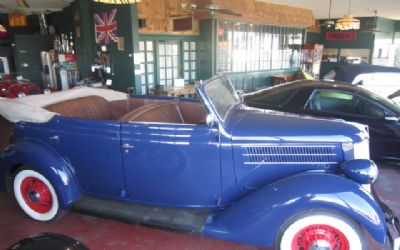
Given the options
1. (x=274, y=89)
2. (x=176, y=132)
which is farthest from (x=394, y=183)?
(x=176, y=132)


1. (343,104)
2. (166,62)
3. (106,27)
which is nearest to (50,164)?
(343,104)

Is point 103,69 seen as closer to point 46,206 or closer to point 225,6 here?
point 225,6

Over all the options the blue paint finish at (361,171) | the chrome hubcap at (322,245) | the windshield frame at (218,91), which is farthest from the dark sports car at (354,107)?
the chrome hubcap at (322,245)

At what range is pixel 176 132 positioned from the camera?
8.11 ft

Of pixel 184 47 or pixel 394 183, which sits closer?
pixel 394 183

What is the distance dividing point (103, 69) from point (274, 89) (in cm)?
502

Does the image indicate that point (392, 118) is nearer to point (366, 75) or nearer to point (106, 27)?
point (366, 75)

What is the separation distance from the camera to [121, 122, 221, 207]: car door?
2455 millimetres

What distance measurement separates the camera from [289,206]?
2117mm

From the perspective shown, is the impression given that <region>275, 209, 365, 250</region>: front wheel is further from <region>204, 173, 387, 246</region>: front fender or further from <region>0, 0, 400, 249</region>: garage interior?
<region>0, 0, 400, 249</region>: garage interior

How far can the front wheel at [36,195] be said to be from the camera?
9.57 feet

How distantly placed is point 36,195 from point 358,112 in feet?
13.3

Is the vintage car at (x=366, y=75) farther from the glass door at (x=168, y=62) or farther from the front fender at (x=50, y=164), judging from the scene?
the front fender at (x=50, y=164)

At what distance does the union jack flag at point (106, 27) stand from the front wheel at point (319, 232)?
6589mm
